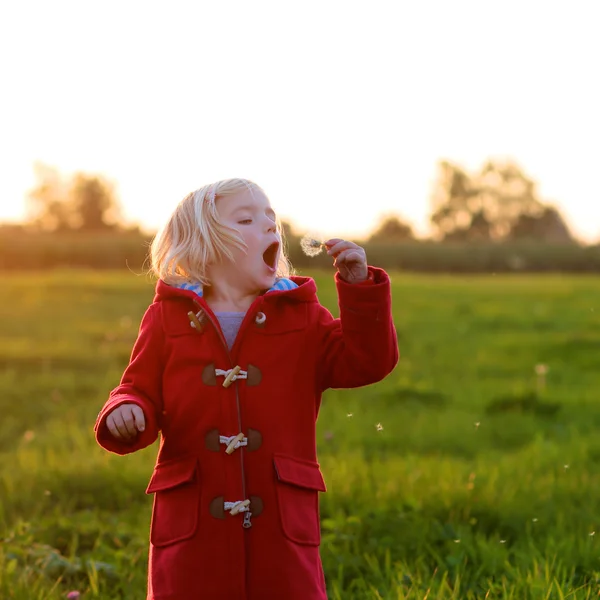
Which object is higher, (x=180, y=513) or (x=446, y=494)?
(x=180, y=513)

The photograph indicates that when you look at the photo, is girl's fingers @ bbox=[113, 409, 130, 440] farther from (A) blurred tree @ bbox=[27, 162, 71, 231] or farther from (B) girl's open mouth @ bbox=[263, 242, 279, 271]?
(A) blurred tree @ bbox=[27, 162, 71, 231]

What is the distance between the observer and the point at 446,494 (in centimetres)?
515

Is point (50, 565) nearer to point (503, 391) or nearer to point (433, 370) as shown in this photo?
point (503, 391)

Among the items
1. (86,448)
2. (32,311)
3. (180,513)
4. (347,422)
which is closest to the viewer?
(180,513)

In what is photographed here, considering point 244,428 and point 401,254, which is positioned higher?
point 244,428

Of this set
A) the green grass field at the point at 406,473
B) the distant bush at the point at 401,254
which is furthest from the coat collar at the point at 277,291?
the distant bush at the point at 401,254

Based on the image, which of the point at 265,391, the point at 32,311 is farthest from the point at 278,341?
the point at 32,311

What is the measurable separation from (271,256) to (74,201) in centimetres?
6613

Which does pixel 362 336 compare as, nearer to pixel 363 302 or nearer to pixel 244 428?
pixel 363 302

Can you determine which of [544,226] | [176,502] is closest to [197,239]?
[176,502]

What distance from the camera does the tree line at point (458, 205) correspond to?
221ft

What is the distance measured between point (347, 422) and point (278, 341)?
474 centimetres

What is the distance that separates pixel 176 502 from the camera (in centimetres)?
292

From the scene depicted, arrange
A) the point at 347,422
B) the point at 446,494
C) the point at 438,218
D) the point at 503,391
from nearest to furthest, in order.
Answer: the point at 446,494
the point at 347,422
the point at 503,391
the point at 438,218
